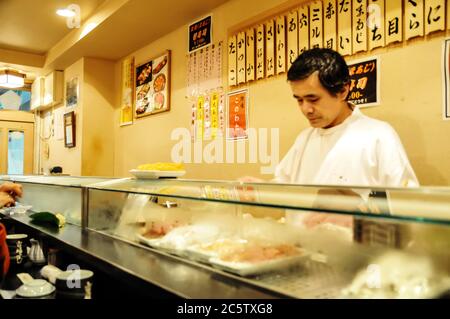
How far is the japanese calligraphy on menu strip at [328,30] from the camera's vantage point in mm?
2129

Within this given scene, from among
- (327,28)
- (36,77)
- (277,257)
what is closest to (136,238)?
(277,257)

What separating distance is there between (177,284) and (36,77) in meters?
7.01

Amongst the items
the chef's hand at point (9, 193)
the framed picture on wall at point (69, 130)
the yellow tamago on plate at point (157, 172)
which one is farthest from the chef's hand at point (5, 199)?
the framed picture on wall at point (69, 130)

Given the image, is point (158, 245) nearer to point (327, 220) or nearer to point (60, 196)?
point (327, 220)

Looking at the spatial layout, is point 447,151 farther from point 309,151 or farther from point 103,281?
point 103,281

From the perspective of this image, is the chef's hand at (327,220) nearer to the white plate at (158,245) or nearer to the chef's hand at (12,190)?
the white plate at (158,245)

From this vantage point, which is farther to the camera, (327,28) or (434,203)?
(327,28)

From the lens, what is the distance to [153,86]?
456 centimetres

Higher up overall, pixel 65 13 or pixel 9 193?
pixel 65 13

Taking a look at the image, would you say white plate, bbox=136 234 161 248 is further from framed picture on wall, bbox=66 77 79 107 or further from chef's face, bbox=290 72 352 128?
framed picture on wall, bbox=66 77 79 107

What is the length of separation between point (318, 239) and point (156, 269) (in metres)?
0.52

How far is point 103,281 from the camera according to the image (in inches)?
59.6

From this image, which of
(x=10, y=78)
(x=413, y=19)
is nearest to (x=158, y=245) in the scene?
(x=413, y=19)
